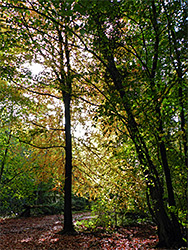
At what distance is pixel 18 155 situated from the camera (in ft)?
34.1

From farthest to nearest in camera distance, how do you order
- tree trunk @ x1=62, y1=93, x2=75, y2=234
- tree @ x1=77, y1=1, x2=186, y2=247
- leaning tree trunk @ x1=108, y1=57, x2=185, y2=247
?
1. tree trunk @ x1=62, y1=93, x2=75, y2=234
2. leaning tree trunk @ x1=108, y1=57, x2=185, y2=247
3. tree @ x1=77, y1=1, x2=186, y2=247

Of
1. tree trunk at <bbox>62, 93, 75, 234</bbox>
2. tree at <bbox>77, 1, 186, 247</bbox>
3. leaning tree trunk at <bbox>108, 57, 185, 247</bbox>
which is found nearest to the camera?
tree at <bbox>77, 1, 186, 247</bbox>

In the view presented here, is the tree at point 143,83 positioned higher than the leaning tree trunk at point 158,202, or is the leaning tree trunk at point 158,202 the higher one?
the tree at point 143,83

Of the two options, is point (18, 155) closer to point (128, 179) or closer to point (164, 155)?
point (128, 179)

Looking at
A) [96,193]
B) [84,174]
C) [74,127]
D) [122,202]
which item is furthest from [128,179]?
[74,127]

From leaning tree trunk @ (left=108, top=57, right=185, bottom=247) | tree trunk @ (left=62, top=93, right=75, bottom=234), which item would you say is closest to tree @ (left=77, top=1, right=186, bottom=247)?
leaning tree trunk @ (left=108, top=57, right=185, bottom=247)

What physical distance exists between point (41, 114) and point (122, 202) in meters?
4.50

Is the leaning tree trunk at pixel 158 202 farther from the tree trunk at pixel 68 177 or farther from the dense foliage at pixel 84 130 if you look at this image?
the tree trunk at pixel 68 177

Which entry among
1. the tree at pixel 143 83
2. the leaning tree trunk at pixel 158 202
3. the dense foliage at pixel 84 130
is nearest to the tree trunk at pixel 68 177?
the dense foliage at pixel 84 130

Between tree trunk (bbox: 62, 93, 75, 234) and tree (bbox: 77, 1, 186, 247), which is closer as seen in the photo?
tree (bbox: 77, 1, 186, 247)

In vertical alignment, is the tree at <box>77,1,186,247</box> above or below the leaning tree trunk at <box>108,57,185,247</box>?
above

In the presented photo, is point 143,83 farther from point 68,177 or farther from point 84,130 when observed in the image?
point 68,177

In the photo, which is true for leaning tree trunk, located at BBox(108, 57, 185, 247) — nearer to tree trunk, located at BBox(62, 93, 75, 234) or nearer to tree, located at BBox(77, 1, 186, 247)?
tree, located at BBox(77, 1, 186, 247)

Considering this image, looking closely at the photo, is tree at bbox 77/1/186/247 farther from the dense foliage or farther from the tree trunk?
the tree trunk
